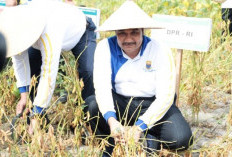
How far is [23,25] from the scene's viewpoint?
201 centimetres

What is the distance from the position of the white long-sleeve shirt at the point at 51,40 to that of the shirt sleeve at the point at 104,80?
0.82 ft

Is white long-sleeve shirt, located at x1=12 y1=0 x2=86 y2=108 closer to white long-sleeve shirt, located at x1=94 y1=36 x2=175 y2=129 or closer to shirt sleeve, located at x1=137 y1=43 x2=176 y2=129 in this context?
white long-sleeve shirt, located at x1=94 y1=36 x2=175 y2=129

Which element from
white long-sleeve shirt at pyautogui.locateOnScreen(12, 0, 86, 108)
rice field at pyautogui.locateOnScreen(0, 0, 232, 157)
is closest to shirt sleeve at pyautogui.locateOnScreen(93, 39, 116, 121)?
rice field at pyautogui.locateOnScreen(0, 0, 232, 157)

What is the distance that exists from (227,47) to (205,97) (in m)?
0.58

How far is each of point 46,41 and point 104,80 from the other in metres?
0.42

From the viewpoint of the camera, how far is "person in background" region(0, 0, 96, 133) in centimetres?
201

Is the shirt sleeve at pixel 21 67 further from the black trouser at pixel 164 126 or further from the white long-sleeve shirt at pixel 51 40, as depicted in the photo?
the black trouser at pixel 164 126

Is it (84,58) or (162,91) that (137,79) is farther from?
(84,58)

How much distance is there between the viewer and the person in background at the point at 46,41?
2.01 m

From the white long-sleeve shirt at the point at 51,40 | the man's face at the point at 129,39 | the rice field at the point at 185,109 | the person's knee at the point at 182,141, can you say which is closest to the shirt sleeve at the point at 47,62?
the white long-sleeve shirt at the point at 51,40

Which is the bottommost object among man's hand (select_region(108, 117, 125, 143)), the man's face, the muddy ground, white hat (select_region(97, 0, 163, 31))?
the muddy ground

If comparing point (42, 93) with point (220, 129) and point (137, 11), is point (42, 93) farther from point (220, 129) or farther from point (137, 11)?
point (220, 129)

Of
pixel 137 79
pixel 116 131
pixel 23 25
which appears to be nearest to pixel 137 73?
pixel 137 79

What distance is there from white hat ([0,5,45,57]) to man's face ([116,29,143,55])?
0.46 metres
